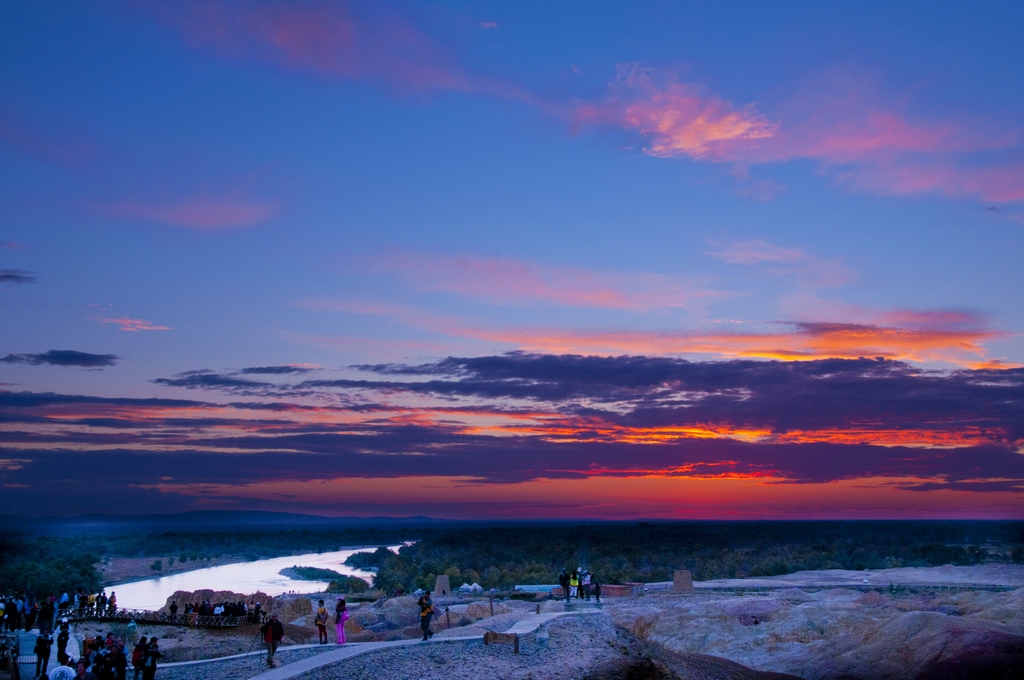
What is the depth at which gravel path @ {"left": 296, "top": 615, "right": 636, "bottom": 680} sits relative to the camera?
27.3 meters

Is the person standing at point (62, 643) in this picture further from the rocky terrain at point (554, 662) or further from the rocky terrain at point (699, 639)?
the rocky terrain at point (554, 662)

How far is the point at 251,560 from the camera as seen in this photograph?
194375 millimetres

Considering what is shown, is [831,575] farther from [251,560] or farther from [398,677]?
[251,560]

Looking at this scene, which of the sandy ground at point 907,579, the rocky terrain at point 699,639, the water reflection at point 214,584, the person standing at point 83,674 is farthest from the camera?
the water reflection at point 214,584

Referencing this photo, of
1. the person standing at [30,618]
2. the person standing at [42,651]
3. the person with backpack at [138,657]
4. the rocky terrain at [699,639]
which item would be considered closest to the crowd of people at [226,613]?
the rocky terrain at [699,639]

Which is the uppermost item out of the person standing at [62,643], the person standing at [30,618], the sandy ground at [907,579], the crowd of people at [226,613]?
the person standing at [62,643]

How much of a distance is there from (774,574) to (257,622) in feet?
174

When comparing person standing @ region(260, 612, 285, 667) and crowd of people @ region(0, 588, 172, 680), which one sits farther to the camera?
person standing @ region(260, 612, 285, 667)

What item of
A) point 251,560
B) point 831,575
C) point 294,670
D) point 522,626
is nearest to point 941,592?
point 831,575

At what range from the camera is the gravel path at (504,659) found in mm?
27266

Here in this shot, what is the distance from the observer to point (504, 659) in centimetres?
3070

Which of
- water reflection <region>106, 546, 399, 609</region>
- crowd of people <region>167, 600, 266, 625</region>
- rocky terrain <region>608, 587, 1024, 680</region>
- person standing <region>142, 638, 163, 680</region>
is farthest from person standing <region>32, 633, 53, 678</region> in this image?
water reflection <region>106, 546, 399, 609</region>

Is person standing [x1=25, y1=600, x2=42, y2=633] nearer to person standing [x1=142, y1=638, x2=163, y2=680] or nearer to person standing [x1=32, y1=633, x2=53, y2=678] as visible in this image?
person standing [x1=32, y1=633, x2=53, y2=678]

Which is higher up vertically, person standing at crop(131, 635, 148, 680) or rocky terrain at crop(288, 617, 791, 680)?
person standing at crop(131, 635, 148, 680)
